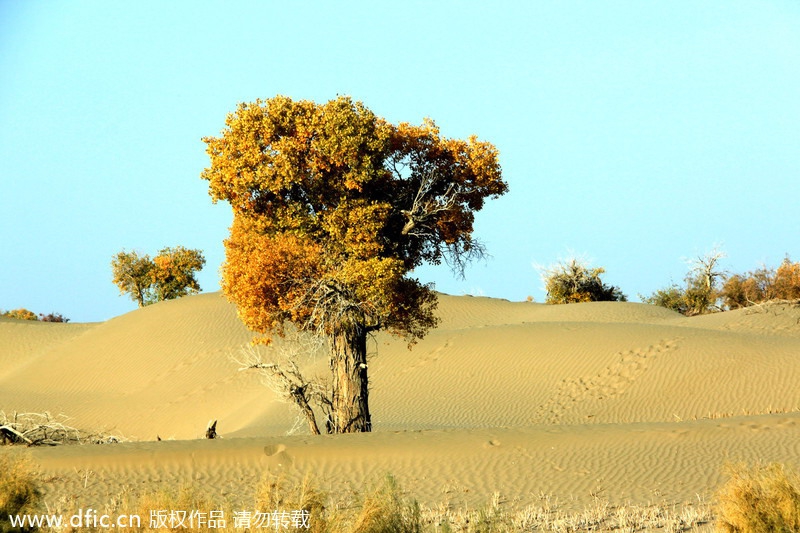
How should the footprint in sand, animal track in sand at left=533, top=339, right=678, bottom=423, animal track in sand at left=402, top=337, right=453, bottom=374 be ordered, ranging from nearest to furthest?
the footprint in sand < animal track in sand at left=533, top=339, right=678, bottom=423 < animal track in sand at left=402, top=337, right=453, bottom=374

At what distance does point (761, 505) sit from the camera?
9.16 metres

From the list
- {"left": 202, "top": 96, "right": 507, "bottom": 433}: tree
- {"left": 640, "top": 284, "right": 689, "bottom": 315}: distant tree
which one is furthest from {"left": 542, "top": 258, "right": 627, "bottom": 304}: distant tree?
{"left": 202, "top": 96, "right": 507, "bottom": 433}: tree

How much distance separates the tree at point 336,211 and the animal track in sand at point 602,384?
10.1 metres

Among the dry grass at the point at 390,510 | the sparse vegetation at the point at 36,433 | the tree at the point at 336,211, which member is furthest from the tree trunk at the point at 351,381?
the dry grass at the point at 390,510

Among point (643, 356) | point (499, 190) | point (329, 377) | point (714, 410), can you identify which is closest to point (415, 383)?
point (329, 377)

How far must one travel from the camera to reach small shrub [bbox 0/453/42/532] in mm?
9055

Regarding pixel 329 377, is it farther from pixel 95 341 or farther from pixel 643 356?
pixel 95 341

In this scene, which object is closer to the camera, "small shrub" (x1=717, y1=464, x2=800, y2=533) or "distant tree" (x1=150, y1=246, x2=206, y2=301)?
"small shrub" (x1=717, y1=464, x2=800, y2=533)

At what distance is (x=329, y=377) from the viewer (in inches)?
1304

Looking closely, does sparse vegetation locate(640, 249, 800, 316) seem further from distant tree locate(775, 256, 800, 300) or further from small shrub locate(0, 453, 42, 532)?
small shrub locate(0, 453, 42, 532)

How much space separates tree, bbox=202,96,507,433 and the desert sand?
8.14 feet

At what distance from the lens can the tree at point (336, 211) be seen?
18.1 m

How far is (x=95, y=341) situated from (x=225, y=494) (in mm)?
31102

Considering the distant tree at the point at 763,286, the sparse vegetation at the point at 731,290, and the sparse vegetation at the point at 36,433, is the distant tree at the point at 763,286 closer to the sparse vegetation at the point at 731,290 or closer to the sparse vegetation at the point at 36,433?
the sparse vegetation at the point at 731,290
